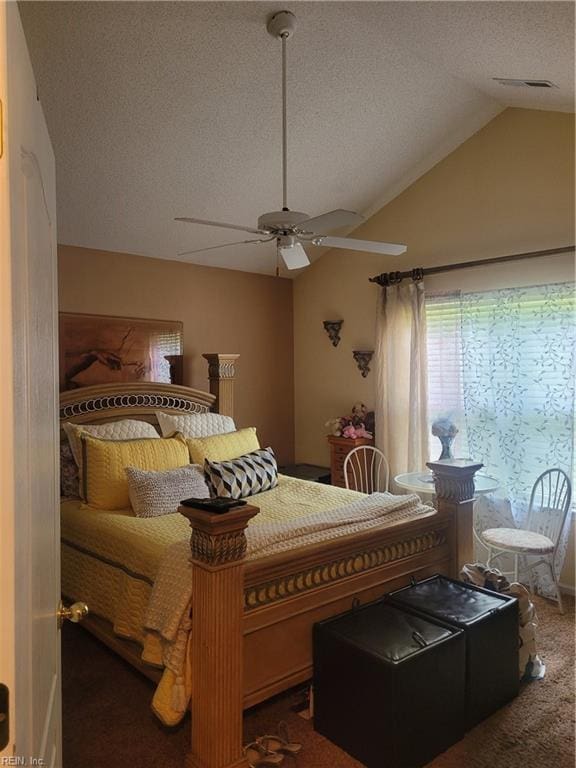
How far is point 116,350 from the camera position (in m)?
4.16

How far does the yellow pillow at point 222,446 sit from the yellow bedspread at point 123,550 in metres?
0.46

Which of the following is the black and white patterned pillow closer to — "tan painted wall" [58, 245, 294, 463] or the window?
"tan painted wall" [58, 245, 294, 463]

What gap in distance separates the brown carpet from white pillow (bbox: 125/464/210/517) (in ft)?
2.50

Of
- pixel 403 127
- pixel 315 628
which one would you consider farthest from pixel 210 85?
pixel 315 628

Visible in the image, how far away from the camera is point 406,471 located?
445 cm

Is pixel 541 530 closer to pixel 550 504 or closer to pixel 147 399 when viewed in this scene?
pixel 550 504

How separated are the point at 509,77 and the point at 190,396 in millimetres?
2990

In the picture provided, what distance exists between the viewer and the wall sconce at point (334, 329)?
507cm

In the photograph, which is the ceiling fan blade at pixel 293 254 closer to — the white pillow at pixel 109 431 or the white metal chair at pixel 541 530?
the white pillow at pixel 109 431

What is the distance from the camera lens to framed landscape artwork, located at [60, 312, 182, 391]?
3.92 m

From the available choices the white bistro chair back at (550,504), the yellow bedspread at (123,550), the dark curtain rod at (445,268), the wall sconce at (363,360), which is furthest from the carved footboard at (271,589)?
the wall sconce at (363,360)

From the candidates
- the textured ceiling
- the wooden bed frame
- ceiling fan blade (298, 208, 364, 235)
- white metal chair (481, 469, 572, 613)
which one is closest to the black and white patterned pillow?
the wooden bed frame

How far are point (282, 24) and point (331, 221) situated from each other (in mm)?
1031

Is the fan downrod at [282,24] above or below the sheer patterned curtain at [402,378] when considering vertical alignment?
above
